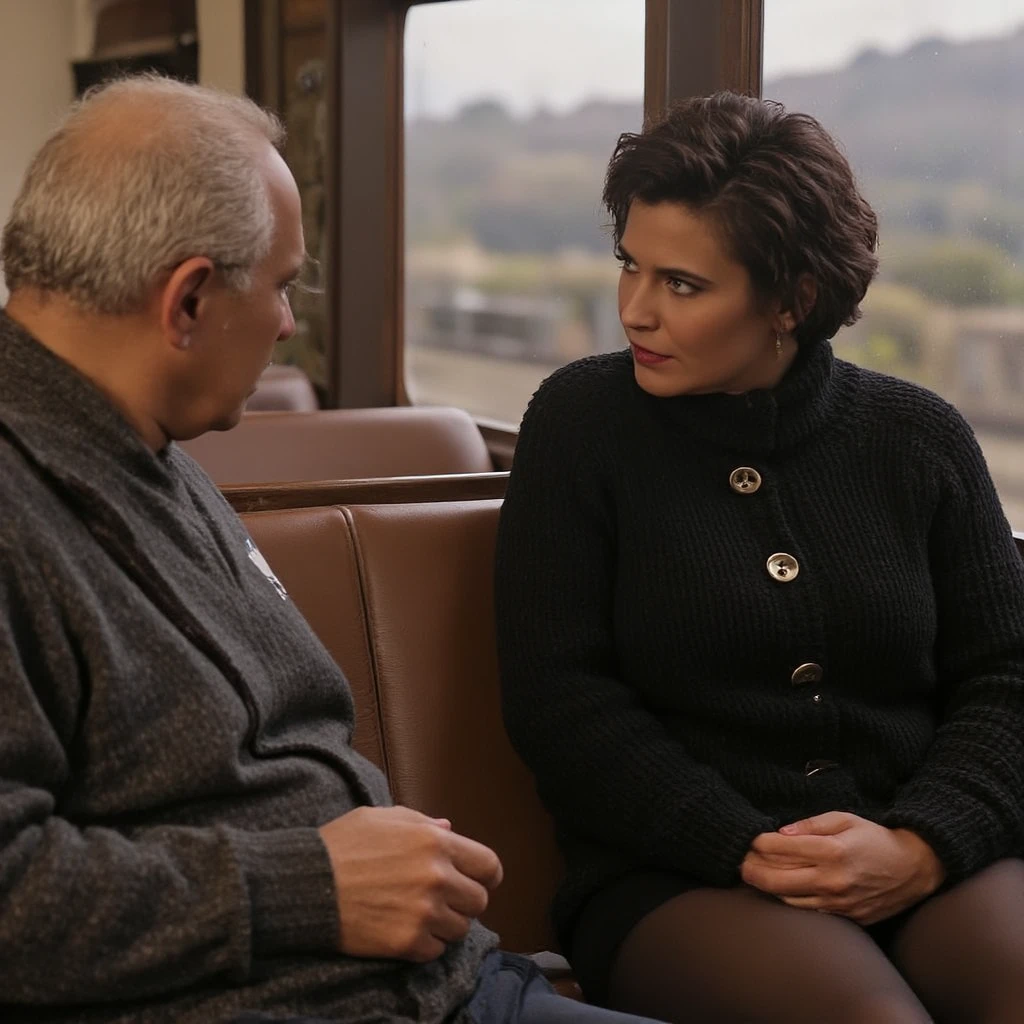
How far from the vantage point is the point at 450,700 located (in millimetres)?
2023

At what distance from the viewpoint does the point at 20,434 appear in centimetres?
130

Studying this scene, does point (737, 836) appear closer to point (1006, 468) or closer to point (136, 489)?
point (136, 489)

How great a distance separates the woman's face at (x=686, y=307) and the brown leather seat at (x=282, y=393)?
7.16 feet

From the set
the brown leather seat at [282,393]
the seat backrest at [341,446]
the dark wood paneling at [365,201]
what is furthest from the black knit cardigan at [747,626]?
the dark wood paneling at [365,201]

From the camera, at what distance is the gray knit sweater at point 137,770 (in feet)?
3.93

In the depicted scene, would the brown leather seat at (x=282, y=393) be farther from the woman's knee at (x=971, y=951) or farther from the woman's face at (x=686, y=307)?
the woman's knee at (x=971, y=951)

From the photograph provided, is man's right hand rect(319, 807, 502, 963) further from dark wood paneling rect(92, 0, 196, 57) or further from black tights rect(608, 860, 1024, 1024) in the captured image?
dark wood paneling rect(92, 0, 196, 57)

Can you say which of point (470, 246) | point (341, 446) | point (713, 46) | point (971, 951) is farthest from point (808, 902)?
point (470, 246)

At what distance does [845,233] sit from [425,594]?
0.73 metres

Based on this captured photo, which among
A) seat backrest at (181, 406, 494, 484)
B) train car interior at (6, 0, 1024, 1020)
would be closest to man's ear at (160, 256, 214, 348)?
train car interior at (6, 0, 1024, 1020)

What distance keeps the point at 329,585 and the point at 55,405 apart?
687 mm

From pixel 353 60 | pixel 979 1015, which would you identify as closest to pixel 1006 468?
pixel 979 1015

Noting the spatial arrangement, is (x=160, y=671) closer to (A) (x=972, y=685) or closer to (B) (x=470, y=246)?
(A) (x=972, y=685)

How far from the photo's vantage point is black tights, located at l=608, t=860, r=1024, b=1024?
5.35ft
